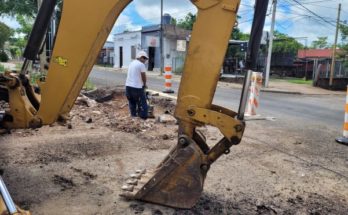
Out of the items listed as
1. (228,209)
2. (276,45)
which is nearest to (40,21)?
(228,209)

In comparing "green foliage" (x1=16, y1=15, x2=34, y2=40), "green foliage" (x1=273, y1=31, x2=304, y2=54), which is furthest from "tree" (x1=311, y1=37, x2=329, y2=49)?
"green foliage" (x1=16, y1=15, x2=34, y2=40)

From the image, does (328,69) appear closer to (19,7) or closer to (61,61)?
(19,7)

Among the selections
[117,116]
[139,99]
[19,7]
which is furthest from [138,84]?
[19,7]

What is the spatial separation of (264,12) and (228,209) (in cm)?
199

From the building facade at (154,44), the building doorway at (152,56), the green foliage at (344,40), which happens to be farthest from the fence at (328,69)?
the building doorway at (152,56)

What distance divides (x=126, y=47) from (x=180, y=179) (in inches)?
1798

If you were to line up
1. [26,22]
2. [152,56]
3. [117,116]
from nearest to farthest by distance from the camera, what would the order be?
[117,116] → [26,22] → [152,56]

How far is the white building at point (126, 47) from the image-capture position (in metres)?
46.4

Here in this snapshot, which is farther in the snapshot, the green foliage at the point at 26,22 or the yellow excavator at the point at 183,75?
the green foliage at the point at 26,22

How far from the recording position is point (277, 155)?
255 inches

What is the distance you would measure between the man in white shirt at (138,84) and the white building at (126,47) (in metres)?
35.7

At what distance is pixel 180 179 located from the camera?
3807 millimetres

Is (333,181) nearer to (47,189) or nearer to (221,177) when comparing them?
(221,177)

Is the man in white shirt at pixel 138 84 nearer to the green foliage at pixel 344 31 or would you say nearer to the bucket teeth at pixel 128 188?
the bucket teeth at pixel 128 188
